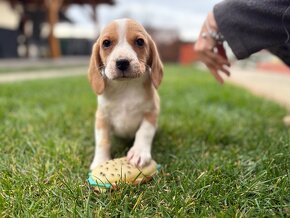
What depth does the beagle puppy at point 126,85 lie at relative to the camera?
1.70 m

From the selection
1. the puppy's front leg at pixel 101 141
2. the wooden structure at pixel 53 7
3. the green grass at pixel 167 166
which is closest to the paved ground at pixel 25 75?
the wooden structure at pixel 53 7

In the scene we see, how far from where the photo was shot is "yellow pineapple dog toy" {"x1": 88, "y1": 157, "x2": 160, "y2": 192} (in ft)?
4.90

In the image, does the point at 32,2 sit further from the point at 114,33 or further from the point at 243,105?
the point at 114,33

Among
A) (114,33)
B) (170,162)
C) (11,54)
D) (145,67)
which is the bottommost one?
(11,54)

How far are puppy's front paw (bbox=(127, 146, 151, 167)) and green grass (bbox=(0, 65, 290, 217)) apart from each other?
0.37 feet

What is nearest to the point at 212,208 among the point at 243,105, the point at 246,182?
the point at 246,182

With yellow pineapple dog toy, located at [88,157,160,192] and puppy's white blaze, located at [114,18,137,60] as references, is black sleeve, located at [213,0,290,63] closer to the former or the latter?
puppy's white blaze, located at [114,18,137,60]

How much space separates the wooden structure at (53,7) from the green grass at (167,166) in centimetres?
850

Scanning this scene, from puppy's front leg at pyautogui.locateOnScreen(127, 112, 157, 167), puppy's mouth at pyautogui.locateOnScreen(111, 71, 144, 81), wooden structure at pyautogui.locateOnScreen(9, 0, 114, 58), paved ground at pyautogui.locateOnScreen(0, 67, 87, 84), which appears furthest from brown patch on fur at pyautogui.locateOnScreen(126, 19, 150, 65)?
wooden structure at pyautogui.locateOnScreen(9, 0, 114, 58)

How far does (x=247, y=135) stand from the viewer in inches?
96.0

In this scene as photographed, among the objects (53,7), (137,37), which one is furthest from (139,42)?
(53,7)

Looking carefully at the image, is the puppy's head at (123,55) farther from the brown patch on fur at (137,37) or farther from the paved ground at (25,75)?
the paved ground at (25,75)

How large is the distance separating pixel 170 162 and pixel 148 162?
0.21m

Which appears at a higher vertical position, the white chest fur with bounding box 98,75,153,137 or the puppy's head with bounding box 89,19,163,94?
the puppy's head with bounding box 89,19,163,94
